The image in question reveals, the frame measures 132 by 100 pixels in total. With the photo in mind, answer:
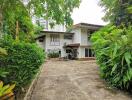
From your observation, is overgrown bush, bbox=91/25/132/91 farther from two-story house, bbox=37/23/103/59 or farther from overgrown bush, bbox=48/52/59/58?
two-story house, bbox=37/23/103/59

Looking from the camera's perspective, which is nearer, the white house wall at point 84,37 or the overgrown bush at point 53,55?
the overgrown bush at point 53,55

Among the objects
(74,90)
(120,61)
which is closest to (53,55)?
(74,90)

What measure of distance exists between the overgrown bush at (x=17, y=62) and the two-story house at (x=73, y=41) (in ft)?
80.9

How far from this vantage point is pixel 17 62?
23.6 feet

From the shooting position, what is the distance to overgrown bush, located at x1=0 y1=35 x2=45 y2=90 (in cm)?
708

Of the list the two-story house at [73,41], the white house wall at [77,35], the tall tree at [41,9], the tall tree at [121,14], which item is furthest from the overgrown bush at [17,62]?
the white house wall at [77,35]

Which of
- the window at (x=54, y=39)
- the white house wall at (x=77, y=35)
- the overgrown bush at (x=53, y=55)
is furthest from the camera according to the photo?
the window at (x=54, y=39)

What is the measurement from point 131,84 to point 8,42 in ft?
16.7

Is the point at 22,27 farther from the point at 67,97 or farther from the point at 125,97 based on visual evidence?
the point at 125,97

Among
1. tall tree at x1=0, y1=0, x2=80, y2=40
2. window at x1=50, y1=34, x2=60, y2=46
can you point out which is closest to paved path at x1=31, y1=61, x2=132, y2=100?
tall tree at x1=0, y1=0, x2=80, y2=40

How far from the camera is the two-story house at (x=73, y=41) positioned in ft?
107

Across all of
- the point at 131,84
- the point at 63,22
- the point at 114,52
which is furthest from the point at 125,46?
the point at 63,22

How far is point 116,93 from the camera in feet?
29.0

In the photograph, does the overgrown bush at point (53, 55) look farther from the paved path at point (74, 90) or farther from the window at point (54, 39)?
→ the paved path at point (74, 90)
